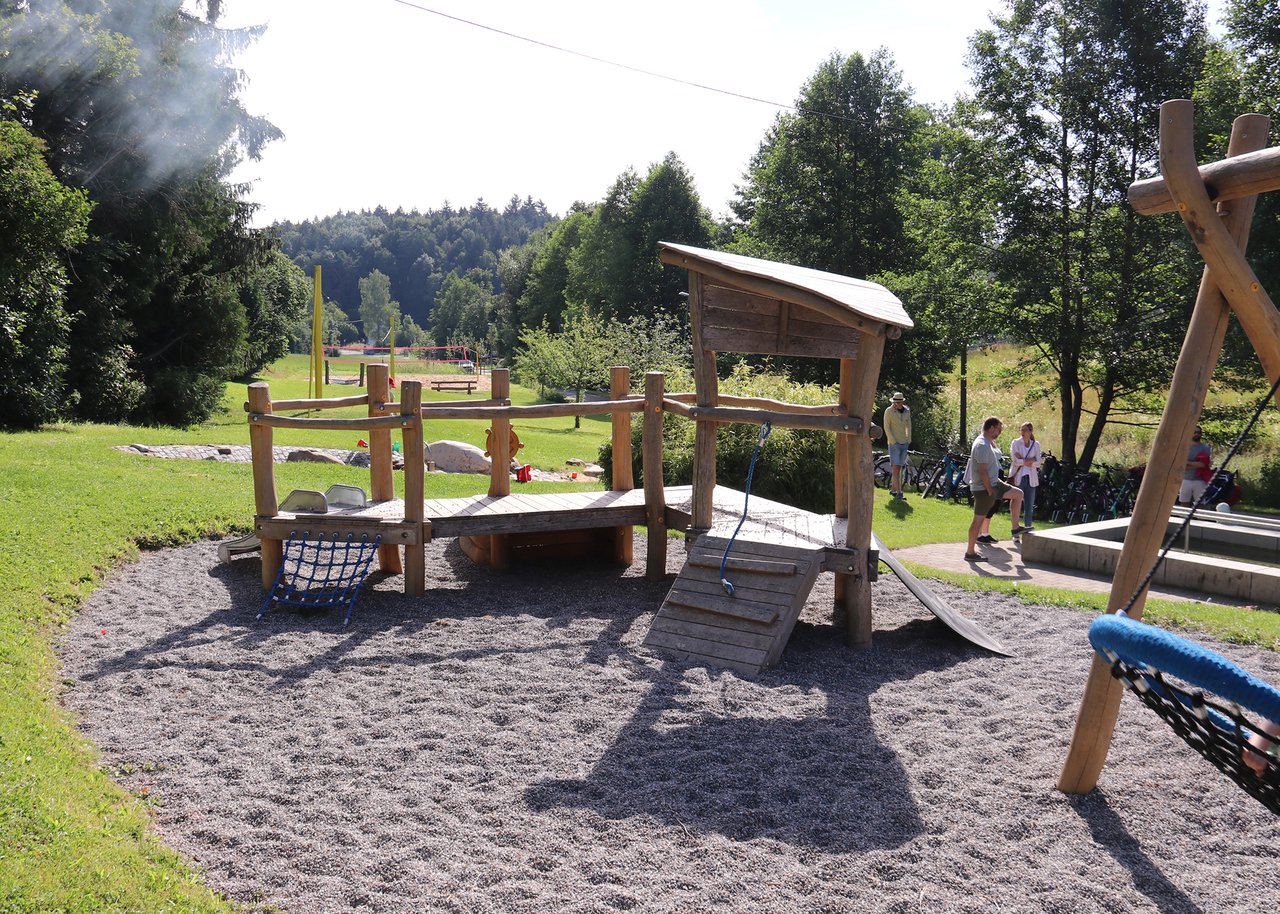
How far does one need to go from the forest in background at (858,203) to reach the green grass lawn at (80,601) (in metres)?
4.84

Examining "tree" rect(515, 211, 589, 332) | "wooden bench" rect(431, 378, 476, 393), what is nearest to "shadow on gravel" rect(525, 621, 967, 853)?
"wooden bench" rect(431, 378, 476, 393)

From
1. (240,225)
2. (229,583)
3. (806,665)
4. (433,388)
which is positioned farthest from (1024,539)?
(433,388)

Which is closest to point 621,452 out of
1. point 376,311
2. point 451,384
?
point 451,384

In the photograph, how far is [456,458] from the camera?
63.8ft

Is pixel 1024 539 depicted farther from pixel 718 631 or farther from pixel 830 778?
pixel 830 778

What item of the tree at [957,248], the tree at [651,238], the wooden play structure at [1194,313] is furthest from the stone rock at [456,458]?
the tree at [651,238]

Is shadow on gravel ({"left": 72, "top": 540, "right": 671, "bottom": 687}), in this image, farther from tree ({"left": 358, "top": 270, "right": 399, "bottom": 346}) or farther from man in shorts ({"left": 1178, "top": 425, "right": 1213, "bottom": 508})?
tree ({"left": 358, "top": 270, "right": 399, "bottom": 346})

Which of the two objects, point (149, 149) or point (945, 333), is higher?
point (149, 149)

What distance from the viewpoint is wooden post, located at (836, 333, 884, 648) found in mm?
7246

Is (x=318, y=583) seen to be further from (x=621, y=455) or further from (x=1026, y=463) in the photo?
(x=1026, y=463)

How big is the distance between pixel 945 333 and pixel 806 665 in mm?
18329

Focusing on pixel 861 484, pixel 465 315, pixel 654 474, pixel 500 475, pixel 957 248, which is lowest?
pixel 500 475

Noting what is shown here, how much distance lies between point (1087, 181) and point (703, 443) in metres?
17.7

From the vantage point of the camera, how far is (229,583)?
30.2 feet
